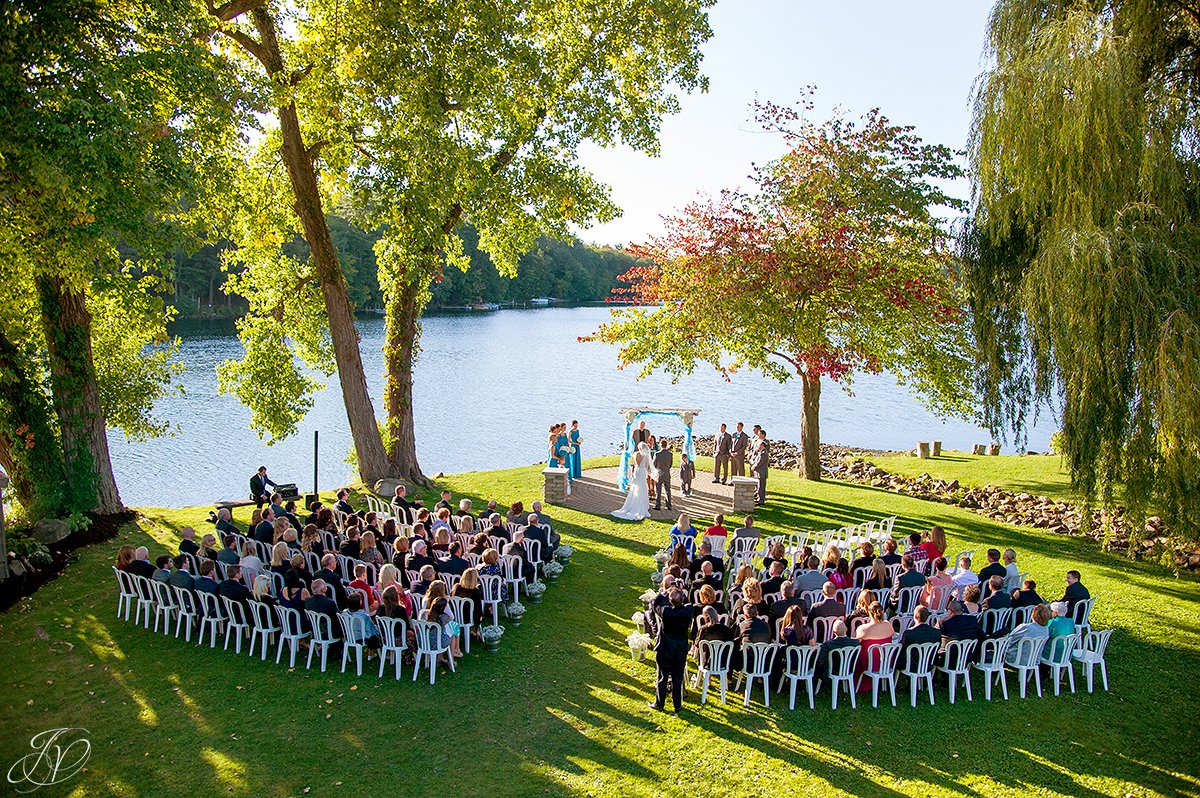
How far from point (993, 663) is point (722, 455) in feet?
35.1

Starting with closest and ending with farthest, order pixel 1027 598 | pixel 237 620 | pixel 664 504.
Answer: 1. pixel 1027 598
2. pixel 237 620
3. pixel 664 504

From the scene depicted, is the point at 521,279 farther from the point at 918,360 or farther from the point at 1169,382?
the point at 1169,382

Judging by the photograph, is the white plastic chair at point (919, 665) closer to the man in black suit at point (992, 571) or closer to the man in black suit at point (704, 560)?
the man in black suit at point (992, 571)

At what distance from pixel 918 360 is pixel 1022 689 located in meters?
11.1

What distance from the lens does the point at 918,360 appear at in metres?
19.5

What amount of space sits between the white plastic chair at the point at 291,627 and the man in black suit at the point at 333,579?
0.50 meters

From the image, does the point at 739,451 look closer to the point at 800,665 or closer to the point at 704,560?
the point at 704,560

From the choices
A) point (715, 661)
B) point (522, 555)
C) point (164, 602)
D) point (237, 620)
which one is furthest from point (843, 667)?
point (164, 602)

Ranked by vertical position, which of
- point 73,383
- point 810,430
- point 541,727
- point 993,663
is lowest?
point 541,727

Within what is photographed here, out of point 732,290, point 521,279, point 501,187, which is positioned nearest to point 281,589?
point 501,187

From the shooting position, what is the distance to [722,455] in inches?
796

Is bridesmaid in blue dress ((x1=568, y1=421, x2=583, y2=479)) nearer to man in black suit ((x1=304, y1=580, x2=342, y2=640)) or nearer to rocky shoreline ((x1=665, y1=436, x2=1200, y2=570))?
rocky shoreline ((x1=665, y1=436, x2=1200, y2=570))

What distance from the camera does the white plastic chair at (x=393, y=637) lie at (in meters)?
9.80

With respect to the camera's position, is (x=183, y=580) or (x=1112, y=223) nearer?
(x=183, y=580)
